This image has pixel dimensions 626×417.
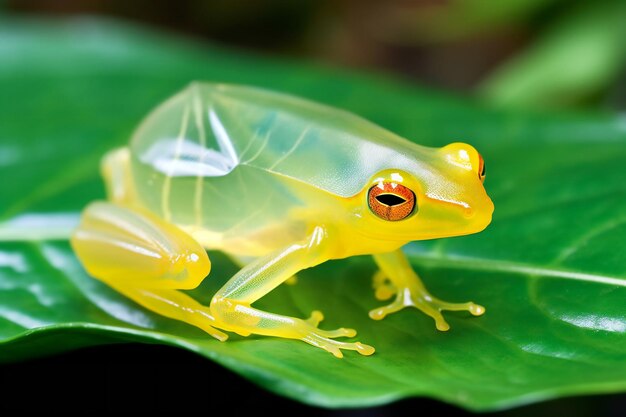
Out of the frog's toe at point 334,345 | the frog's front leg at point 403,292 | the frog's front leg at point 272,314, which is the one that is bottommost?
the frog's toe at point 334,345

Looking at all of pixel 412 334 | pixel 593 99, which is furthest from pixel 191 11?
pixel 412 334

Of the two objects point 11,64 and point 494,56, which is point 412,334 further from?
point 494,56

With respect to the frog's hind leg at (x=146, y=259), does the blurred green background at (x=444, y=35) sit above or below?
above

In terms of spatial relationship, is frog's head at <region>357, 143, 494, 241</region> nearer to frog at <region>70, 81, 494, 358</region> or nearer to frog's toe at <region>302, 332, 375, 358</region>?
frog at <region>70, 81, 494, 358</region>

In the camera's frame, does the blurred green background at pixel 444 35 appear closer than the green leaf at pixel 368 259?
No

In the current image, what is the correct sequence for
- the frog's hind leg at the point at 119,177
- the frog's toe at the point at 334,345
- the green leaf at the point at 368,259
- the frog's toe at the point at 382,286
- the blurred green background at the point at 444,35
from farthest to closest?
the blurred green background at the point at 444,35 → the frog's hind leg at the point at 119,177 → the frog's toe at the point at 382,286 → the frog's toe at the point at 334,345 → the green leaf at the point at 368,259

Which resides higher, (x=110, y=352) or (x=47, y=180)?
(x=47, y=180)

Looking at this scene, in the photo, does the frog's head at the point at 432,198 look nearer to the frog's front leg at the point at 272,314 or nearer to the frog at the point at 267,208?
the frog at the point at 267,208

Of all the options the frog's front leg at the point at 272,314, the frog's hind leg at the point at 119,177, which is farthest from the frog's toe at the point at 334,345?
the frog's hind leg at the point at 119,177
